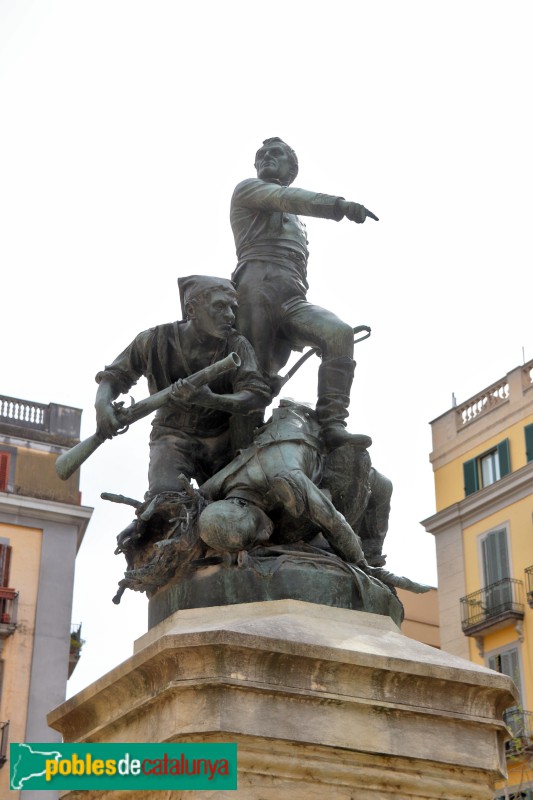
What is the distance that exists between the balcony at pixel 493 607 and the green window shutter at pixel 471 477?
9.65 feet

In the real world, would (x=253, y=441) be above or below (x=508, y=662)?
below

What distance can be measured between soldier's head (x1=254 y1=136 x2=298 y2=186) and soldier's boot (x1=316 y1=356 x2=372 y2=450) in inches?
53.8

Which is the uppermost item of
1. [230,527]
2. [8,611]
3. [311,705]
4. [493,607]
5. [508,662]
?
[493,607]

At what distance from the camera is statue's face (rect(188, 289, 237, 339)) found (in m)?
7.94

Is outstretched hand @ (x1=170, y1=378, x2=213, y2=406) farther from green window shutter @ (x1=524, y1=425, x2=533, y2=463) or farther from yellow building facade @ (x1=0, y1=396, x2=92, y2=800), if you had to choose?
green window shutter @ (x1=524, y1=425, x2=533, y2=463)

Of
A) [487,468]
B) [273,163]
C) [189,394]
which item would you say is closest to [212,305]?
[189,394]

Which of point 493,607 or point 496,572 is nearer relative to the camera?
point 493,607

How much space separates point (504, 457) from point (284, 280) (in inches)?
1069

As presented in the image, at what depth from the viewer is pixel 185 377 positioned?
8016 millimetres

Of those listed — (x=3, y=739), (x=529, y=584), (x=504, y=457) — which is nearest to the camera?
(x=3, y=739)

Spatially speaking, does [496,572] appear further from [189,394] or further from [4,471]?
[189,394]

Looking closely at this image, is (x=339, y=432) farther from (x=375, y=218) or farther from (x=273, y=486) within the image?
(x=375, y=218)

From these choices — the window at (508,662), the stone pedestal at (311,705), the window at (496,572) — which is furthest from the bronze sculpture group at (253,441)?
the window at (496,572)

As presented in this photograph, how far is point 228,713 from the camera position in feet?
20.7
